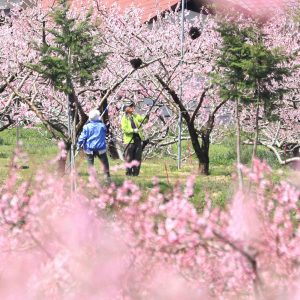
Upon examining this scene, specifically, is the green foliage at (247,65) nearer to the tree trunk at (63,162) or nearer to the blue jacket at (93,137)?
the blue jacket at (93,137)

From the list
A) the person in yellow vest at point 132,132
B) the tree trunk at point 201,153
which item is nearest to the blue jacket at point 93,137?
the person in yellow vest at point 132,132

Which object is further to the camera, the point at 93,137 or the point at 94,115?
the point at 93,137

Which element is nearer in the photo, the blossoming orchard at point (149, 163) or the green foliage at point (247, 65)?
the blossoming orchard at point (149, 163)

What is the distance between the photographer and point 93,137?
1202 cm

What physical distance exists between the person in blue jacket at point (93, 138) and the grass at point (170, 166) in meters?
0.33

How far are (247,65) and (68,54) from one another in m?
2.87

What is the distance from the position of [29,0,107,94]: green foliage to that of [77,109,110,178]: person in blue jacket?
0.60 meters

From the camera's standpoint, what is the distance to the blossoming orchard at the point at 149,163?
3.89m

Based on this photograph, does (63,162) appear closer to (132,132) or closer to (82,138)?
(82,138)

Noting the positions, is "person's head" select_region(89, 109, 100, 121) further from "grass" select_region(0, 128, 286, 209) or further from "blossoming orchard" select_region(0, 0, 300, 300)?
"grass" select_region(0, 128, 286, 209)

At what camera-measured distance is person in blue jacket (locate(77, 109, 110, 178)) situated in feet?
38.8

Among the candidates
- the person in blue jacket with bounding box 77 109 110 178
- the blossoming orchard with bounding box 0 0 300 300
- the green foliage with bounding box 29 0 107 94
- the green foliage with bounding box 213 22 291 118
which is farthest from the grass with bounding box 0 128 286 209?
the green foliage with bounding box 213 22 291 118

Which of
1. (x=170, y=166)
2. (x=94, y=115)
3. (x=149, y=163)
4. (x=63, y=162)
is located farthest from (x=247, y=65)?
(x=149, y=163)

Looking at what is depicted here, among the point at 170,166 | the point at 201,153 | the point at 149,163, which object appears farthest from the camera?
the point at 149,163
